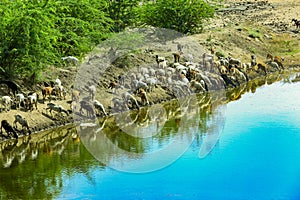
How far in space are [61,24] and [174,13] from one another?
10592mm

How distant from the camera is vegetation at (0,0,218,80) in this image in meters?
21.6

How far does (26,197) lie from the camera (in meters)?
14.2

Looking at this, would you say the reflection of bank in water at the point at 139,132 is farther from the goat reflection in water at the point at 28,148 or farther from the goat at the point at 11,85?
the goat at the point at 11,85

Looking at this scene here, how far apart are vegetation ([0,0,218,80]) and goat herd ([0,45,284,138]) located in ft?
3.38

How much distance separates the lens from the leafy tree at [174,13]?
34.5 metres

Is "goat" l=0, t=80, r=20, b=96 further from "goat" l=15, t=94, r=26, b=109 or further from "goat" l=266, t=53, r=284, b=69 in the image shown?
"goat" l=266, t=53, r=284, b=69

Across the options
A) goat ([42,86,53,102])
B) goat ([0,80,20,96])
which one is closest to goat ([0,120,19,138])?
goat ([0,80,20,96])

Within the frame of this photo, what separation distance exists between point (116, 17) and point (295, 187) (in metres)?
19.3

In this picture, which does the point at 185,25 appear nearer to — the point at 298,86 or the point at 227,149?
the point at 298,86

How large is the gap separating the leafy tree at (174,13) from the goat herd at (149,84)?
359 centimetres

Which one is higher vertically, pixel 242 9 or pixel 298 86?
pixel 242 9

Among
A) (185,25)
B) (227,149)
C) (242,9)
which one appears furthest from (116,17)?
(242,9)

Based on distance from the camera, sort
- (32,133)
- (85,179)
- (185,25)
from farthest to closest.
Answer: (185,25) < (32,133) < (85,179)

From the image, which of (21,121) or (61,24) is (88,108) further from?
(61,24)
